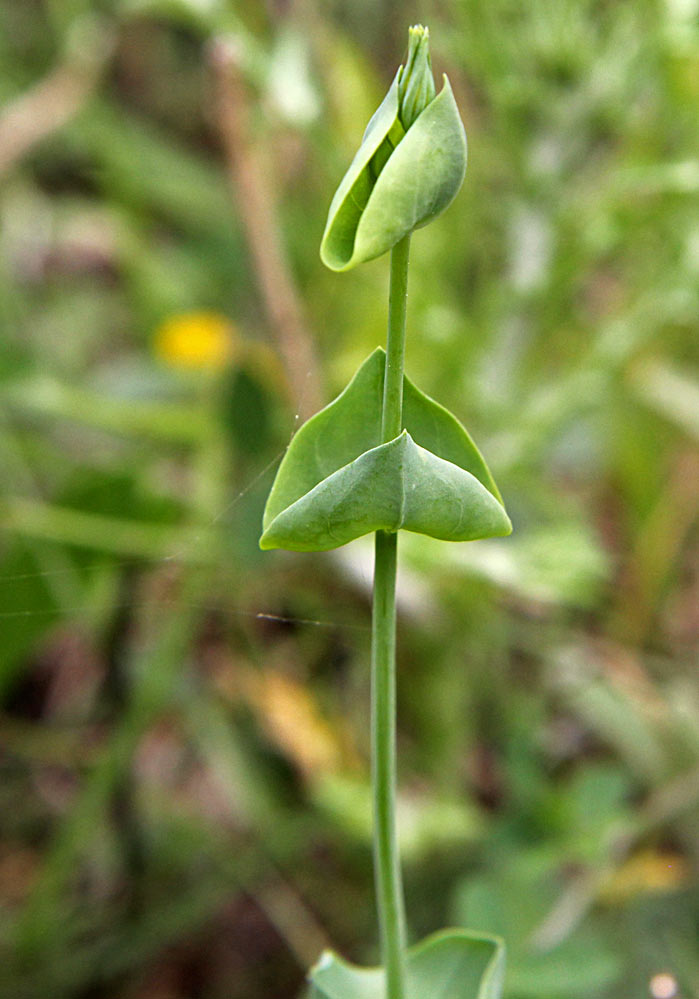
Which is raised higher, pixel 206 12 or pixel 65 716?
pixel 206 12

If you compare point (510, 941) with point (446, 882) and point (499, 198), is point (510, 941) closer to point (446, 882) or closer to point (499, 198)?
point (446, 882)

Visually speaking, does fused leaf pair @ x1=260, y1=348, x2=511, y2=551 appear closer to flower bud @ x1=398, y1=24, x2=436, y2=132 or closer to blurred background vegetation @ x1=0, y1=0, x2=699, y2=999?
flower bud @ x1=398, y1=24, x2=436, y2=132

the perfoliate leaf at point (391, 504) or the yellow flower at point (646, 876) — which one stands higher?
the perfoliate leaf at point (391, 504)

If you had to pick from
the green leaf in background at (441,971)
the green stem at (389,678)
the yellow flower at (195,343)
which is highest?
the yellow flower at (195,343)

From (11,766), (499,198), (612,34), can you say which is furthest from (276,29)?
(11,766)

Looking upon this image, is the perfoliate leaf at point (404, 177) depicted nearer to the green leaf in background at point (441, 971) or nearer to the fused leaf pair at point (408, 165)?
the fused leaf pair at point (408, 165)

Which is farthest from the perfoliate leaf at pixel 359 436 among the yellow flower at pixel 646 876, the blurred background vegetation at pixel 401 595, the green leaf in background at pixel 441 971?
the yellow flower at pixel 646 876
